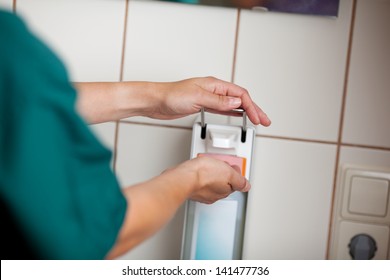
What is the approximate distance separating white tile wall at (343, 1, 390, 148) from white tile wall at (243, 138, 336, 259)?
6cm

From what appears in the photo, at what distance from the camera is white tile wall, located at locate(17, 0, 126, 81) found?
0.91 metres

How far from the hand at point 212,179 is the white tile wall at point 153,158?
7.1 inches

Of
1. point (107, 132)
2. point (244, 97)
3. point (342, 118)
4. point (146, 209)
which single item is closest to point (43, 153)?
point (146, 209)

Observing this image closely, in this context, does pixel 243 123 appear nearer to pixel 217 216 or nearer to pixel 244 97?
pixel 244 97

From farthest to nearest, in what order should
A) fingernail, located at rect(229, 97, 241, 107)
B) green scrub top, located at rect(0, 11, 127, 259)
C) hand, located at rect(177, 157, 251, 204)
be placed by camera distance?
fingernail, located at rect(229, 97, 241, 107), hand, located at rect(177, 157, 251, 204), green scrub top, located at rect(0, 11, 127, 259)

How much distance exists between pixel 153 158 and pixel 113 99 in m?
0.17

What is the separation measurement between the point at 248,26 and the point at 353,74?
0.19 meters

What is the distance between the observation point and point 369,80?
908mm

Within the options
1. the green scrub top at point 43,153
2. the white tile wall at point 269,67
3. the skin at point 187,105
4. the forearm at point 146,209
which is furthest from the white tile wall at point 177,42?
the green scrub top at point 43,153

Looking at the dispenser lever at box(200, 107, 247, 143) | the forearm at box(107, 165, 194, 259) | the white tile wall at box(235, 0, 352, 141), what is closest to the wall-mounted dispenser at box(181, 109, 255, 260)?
the dispenser lever at box(200, 107, 247, 143)

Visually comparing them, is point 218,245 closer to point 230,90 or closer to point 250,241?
point 250,241

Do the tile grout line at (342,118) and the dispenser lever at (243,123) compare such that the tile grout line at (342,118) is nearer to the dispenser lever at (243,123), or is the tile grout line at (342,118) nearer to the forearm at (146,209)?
the dispenser lever at (243,123)

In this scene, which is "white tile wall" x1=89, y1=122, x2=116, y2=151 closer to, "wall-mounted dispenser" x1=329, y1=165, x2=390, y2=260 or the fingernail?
the fingernail

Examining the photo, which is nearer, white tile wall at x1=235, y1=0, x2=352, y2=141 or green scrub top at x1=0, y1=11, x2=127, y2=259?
green scrub top at x1=0, y1=11, x2=127, y2=259
